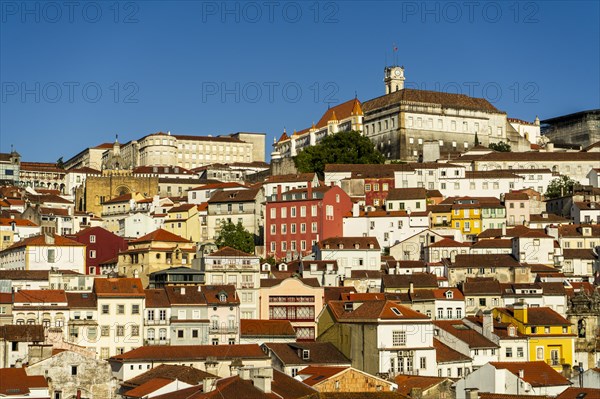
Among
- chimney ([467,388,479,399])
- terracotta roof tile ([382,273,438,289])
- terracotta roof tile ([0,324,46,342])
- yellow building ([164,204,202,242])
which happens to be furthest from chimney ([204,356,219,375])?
yellow building ([164,204,202,242])

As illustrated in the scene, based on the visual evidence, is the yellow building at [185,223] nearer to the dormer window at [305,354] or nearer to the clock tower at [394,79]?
the dormer window at [305,354]

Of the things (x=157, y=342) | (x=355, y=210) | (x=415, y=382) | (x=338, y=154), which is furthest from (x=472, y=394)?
(x=338, y=154)

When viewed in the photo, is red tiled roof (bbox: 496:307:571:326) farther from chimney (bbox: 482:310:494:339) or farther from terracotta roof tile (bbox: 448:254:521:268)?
terracotta roof tile (bbox: 448:254:521:268)

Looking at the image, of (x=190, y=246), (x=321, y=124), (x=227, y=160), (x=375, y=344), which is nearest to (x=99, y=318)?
(x=375, y=344)

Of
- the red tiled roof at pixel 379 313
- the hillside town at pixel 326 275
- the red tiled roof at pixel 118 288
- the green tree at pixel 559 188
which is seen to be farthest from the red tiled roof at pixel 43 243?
the green tree at pixel 559 188

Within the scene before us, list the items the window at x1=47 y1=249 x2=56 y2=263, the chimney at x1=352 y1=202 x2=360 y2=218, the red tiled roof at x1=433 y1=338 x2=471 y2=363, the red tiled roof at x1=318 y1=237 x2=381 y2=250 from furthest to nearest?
the chimney at x1=352 y1=202 x2=360 y2=218, the red tiled roof at x1=318 y1=237 x2=381 y2=250, the window at x1=47 y1=249 x2=56 y2=263, the red tiled roof at x1=433 y1=338 x2=471 y2=363

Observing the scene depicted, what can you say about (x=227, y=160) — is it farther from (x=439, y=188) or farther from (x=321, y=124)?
(x=439, y=188)

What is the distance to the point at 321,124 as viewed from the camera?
158 meters

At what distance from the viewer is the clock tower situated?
550 feet

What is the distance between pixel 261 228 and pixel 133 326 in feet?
127

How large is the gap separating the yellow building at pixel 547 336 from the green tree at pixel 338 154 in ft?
174

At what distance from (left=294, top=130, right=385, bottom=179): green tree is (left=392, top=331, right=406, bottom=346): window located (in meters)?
59.4

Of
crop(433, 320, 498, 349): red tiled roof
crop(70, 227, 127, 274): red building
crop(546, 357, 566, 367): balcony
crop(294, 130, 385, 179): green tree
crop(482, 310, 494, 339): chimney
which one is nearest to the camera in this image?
crop(433, 320, 498, 349): red tiled roof

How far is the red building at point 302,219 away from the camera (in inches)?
3883
